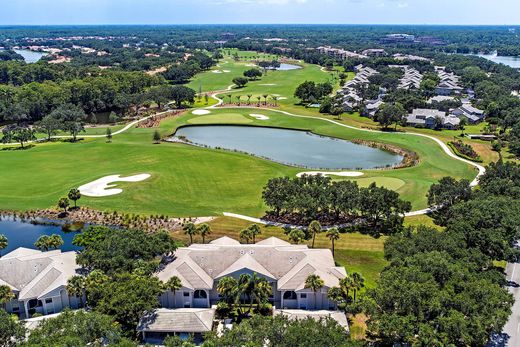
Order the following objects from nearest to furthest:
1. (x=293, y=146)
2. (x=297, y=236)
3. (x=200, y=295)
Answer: (x=200, y=295) → (x=297, y=236) → (x=293, y=146)

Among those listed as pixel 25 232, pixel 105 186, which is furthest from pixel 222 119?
pixel 25 232

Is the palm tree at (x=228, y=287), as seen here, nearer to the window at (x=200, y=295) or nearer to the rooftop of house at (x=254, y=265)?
the rooftop of house at (x=254, y=265)

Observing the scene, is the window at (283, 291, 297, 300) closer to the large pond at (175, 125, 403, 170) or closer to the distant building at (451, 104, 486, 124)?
the large pond at (175, 125, 403, 170)

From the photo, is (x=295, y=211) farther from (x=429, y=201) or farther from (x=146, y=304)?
(x=146, y=304)

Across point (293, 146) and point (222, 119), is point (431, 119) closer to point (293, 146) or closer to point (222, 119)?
point (293, 146)

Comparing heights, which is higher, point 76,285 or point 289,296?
point 76,285

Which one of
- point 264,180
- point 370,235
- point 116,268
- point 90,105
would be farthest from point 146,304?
point 90,105
